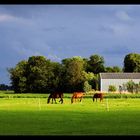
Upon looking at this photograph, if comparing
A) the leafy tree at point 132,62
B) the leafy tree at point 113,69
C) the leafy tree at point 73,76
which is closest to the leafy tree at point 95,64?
the leafy tree at point 113,69

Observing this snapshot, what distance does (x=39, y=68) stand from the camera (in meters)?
73.0

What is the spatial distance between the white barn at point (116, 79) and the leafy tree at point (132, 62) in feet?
11.5

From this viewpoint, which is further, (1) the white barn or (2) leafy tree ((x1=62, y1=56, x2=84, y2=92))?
(1) the white barn

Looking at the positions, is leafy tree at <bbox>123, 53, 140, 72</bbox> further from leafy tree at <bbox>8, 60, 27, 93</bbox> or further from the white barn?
leafy tree at <bbox>8, 60, 27, 93</bbox>

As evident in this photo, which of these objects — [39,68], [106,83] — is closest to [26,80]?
[39,68]

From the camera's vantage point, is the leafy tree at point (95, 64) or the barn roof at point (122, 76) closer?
the leafy tree at point (95, 64)

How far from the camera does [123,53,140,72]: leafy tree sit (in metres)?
85.8

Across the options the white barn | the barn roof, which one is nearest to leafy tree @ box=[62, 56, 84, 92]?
the white barn

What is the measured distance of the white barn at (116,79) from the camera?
8231 centimetres

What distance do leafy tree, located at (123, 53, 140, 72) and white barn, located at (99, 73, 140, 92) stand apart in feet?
11.5

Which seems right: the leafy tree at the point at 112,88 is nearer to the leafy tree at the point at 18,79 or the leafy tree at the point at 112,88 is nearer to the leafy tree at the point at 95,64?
the leafy tree at the point at 95,64

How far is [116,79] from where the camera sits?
83.3 m

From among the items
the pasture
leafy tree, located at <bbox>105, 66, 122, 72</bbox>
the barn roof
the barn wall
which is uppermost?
leafy tree, located at <bbox>105, 66, 122, 72</bbox>
